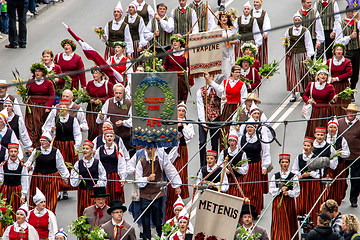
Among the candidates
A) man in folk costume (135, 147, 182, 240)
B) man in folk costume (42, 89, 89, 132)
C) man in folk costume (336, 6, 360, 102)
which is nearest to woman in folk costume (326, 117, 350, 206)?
man in folk costume (135, 147, 182, 240)

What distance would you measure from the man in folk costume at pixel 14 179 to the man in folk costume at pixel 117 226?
1.70 meters

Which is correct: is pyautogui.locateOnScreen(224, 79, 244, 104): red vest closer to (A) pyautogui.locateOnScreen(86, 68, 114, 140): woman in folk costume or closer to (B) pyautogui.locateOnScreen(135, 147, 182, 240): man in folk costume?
(A) pyautogui.locateOnScreen(86, 68, 114, 140): woman in folk costume

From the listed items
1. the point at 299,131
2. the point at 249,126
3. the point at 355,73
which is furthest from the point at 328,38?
the point at 249,126

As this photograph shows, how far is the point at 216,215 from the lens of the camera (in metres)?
9.30

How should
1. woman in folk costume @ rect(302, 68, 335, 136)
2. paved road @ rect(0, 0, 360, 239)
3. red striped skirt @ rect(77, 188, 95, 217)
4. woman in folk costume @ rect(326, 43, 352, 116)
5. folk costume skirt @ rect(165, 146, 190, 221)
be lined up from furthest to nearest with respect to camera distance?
paved road @ rect(0, 0, 360, 239)
woman in folk costume @ rect(326, 43, 352, 116)
woman in folk costume @ rect(302, 68, 335, 136)
folk costume skirt @ rect(165, 146, 190, 221)
red striped skirt @ rect(77, 188, 95, 217)

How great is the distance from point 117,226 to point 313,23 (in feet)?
22.5

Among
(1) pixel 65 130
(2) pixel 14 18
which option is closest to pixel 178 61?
(1) pixel 65 130

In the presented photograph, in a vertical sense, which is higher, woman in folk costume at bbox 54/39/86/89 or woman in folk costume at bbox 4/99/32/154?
woman in folk costume at bbox 54/39/86/89

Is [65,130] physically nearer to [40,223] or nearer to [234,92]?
[40,223]

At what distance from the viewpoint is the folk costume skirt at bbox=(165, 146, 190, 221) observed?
11641mm

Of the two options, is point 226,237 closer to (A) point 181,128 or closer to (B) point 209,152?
(B) point 209,152

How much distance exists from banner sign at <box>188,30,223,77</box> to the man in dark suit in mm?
6075

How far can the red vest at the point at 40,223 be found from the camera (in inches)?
425

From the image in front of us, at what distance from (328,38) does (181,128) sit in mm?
5184
